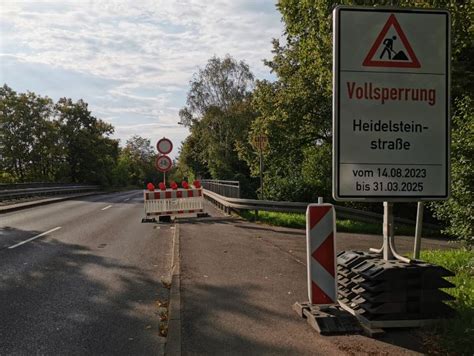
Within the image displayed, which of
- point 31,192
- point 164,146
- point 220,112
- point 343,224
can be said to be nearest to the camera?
point 343,224

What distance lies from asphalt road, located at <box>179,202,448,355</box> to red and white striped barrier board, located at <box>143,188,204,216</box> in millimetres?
4672

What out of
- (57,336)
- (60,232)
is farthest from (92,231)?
(57,336)

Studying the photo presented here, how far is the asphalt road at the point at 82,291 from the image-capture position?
185 inches

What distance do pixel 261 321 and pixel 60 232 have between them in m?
9.32

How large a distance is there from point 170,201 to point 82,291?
9.38 metres

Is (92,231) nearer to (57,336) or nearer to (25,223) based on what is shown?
(25,223)

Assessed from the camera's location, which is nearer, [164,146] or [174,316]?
[174,316]

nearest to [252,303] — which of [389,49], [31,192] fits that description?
[389,49]

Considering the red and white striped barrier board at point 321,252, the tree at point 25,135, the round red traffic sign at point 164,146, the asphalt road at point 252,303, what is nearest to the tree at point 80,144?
the tree at point 25,135

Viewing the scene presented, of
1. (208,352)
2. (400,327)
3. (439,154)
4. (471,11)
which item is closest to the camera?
(208,352)

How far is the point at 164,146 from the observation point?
664 inches

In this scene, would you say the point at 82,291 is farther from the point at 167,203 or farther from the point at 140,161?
the point at 140,161

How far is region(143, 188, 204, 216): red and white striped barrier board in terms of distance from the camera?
51.8 feet

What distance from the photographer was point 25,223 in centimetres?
1516
